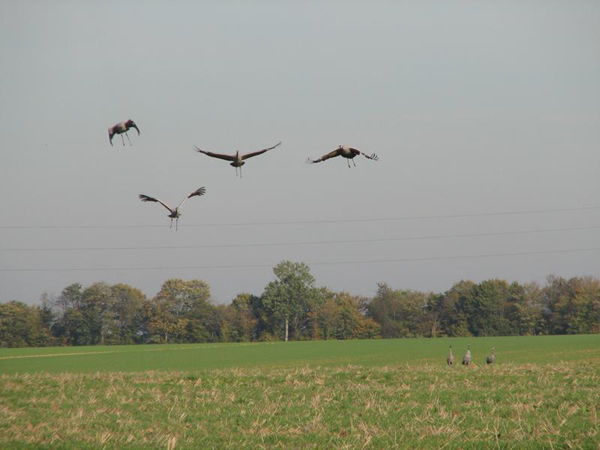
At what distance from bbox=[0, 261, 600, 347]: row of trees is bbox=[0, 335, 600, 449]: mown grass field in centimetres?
8166

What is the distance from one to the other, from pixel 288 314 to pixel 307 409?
299ft

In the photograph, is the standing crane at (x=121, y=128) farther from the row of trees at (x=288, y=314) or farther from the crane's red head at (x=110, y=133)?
the row of trees at (x=288, y=314)

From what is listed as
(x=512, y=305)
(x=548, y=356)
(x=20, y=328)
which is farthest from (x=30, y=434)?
(x=512, y=305)

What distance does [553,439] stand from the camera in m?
14.2

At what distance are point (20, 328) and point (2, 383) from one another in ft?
272

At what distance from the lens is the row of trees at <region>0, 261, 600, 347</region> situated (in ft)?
343

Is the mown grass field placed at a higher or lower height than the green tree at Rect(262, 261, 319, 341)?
lower

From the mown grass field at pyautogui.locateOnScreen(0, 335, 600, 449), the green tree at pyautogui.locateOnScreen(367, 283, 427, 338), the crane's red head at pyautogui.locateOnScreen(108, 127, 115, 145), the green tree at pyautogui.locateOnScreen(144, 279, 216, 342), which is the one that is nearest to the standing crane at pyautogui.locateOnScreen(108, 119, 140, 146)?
the crane's red head at pyautogui.locateOnScreen(108, 127, 115, 145)

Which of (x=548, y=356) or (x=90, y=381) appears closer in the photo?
(x=90, y=381)

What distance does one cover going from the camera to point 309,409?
17.9 m

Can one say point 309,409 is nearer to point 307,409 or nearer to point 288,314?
point 307,409

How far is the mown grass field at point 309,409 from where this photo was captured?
14305 mm

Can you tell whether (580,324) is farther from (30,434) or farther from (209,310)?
(30,434)

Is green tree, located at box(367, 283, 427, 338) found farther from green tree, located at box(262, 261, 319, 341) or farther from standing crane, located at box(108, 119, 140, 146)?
standing crane, located at box(108, 119, 140, 146)
